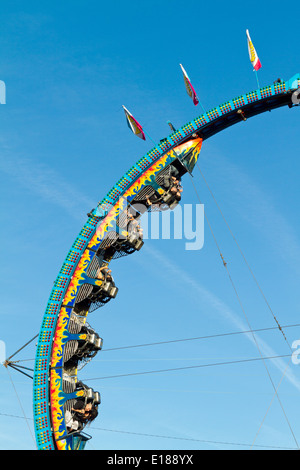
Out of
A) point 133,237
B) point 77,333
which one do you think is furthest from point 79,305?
point 133,237

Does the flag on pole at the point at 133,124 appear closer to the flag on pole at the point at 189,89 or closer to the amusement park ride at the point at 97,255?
the amusement park ride at the point at 97,255

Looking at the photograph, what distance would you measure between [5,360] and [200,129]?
2067cm

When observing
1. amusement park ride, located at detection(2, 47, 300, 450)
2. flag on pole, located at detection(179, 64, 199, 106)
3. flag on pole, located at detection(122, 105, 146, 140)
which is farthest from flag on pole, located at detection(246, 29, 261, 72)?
flag on pole, located at detection(122, 105, 146, 140)

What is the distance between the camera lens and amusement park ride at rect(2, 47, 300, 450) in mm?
34812

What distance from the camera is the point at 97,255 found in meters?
38.6

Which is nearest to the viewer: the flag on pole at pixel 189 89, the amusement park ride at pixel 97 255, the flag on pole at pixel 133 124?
the amusement park ride at pixel 97 255

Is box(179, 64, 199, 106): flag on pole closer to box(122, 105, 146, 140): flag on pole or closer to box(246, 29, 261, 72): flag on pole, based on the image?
box(122, 105, 146, 140): flag on pole

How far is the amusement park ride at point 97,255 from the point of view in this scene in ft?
114

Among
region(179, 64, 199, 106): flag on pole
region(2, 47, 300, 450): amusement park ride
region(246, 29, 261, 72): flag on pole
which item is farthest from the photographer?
region(179, 64, 199, 106): flag on pole

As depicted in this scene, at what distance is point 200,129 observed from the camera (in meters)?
40.7

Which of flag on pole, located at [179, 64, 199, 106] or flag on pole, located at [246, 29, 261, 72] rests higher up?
Result: flag on pole, located at [246, 29, 261, 72]

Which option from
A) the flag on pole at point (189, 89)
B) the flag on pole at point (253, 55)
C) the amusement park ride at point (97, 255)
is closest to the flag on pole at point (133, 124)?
the amusement park ride at point (97, 255)

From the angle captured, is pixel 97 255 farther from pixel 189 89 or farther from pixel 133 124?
pixel 189 89
